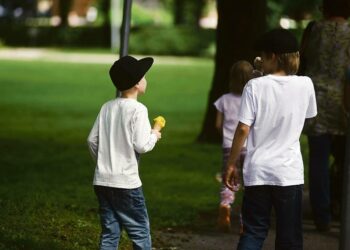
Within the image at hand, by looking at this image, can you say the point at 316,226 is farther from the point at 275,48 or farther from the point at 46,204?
the point at 275,48

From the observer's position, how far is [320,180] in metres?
8.57

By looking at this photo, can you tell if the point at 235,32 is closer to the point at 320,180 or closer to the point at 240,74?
the point at 320,180

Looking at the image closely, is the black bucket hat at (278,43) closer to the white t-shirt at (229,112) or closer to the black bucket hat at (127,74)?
the black bucket hat at (127,74)

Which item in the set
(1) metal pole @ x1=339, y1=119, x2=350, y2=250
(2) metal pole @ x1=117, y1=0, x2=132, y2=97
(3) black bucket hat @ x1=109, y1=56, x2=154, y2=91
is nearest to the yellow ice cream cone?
(3) black bucket hat @ x1=109, y1=56, x2=154, y2=91

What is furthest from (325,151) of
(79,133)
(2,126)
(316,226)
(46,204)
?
(2,126)

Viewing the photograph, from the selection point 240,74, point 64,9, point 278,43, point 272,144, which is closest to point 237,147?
point 272,144

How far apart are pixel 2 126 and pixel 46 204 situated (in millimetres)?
9751

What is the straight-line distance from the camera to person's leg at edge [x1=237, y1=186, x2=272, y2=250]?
5.98 metres

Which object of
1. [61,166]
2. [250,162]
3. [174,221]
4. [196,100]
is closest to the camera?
[250,162]

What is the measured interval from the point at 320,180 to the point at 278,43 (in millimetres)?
2805

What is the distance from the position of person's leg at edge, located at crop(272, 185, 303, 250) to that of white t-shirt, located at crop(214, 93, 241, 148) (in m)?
2.47

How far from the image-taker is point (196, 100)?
26.7 metres

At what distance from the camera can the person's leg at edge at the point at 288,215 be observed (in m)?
5.97

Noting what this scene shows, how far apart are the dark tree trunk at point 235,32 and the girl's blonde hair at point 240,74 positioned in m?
7.00
